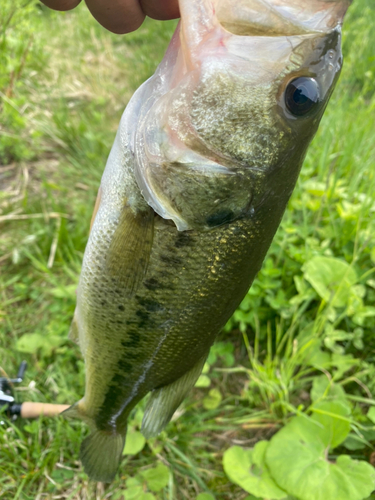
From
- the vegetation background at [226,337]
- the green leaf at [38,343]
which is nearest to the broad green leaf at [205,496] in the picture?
the vegetation background at [226,337]

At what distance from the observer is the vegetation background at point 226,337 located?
1.81 m

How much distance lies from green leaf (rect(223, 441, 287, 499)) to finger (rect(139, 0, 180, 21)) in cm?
192

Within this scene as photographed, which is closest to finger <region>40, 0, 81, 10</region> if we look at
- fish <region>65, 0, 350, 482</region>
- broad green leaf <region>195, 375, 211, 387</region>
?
fish <region>65, 0, 350, 482</region>

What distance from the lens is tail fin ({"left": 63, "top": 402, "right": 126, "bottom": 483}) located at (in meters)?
1.57

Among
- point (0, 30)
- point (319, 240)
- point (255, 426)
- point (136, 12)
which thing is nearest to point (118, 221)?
point (136, 12)

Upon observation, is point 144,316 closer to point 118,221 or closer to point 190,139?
point 118,221

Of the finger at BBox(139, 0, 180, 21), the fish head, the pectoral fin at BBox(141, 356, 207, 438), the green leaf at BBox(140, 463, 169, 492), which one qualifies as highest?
the finger at BBox(139, 0, 180, 21)

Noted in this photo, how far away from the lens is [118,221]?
1178 millimetres

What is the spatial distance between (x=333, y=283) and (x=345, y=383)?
0.62 metres

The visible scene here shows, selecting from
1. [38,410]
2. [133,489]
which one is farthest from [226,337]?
[38,410]

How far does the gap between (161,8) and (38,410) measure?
191cm

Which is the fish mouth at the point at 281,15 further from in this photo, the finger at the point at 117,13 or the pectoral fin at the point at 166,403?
the pectoral fin at the point at 166,403

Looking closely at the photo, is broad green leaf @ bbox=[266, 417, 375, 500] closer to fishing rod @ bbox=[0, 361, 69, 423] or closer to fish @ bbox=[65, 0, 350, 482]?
fish @ bbox=[65, 0, 350, 482]

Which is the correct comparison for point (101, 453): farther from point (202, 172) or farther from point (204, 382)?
point (202, 172)
